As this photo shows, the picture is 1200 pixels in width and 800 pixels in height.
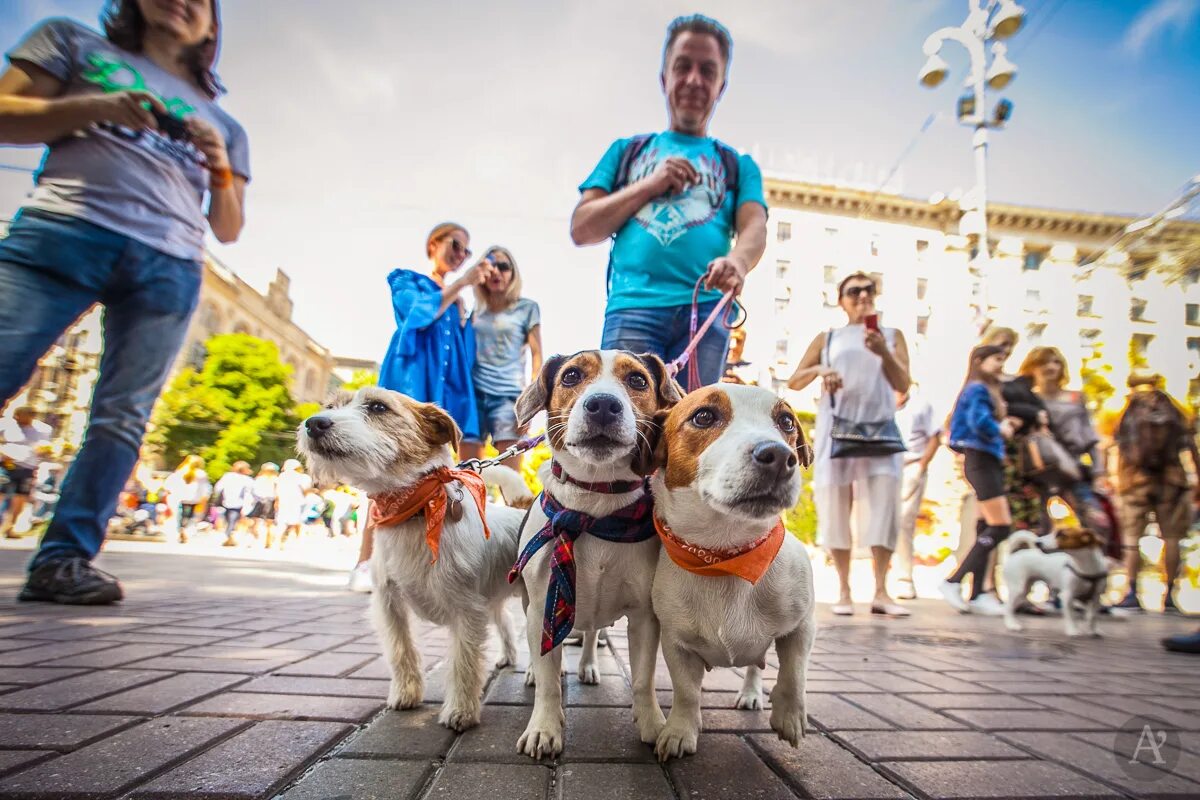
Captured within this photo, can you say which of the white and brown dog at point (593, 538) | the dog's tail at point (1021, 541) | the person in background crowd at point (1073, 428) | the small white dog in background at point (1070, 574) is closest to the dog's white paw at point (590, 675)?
the white and brown dog at point (593, 538)

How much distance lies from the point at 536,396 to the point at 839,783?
1.44 meters

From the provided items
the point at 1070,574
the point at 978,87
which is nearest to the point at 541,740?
the point at 1070,574

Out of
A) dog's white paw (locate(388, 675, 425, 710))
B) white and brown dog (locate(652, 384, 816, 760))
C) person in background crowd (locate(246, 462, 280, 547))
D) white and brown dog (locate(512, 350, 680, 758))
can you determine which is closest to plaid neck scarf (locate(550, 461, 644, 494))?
white and brown dog (locate(512, 350, 680, 758))

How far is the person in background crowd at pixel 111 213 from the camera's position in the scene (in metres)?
2.77

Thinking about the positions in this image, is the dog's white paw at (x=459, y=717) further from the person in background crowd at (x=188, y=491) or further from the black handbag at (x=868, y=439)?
the person in background crowd at (x=188, y=491)

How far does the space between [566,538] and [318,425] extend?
90 cm

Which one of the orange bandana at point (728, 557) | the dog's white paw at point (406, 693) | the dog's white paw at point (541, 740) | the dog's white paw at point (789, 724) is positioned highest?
the orange bandana at point (728, 557)

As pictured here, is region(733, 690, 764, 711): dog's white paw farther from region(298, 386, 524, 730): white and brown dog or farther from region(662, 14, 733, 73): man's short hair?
region(662, 14, 733, 73): man's short hair

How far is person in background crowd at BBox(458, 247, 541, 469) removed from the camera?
Answer: 452 cm

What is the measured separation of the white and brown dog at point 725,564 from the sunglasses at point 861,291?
350 cm

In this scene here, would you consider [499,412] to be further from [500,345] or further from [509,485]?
[509,485]

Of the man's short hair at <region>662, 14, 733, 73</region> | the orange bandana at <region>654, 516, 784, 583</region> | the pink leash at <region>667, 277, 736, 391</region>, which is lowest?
the orange bandana at <region>654, 516, 784, 583</region>

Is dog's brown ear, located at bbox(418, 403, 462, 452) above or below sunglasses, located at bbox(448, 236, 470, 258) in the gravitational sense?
below

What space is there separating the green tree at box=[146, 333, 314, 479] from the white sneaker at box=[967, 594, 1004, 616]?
114ft
